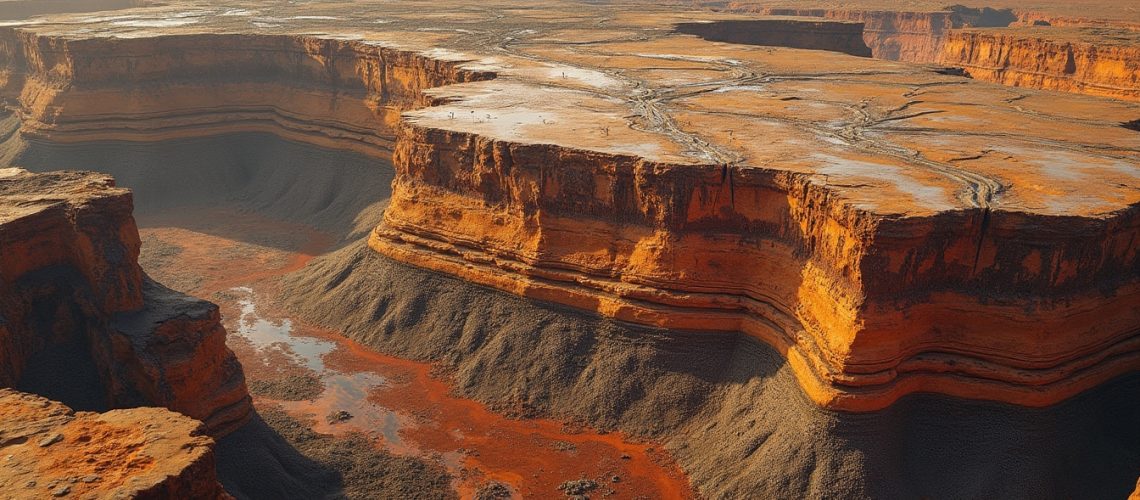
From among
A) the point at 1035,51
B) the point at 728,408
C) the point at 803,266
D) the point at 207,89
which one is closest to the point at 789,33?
the point at 1035,51

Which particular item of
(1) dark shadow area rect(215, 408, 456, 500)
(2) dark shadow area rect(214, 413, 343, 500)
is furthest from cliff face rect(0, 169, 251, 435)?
(1) dark shadow area rect(215, 408, 456, 500)

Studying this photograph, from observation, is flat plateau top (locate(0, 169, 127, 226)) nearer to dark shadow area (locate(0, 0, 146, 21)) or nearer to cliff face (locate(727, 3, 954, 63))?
dark shadow area (locate(0, 0, 146, 21))

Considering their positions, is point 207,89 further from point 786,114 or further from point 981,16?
point 981,16

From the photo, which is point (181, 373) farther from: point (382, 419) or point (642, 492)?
point (642, 492)

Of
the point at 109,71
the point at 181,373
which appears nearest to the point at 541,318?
the point at 181,373

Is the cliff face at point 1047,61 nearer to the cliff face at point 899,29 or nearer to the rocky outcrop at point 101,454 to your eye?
the cliff face at point 899,29
